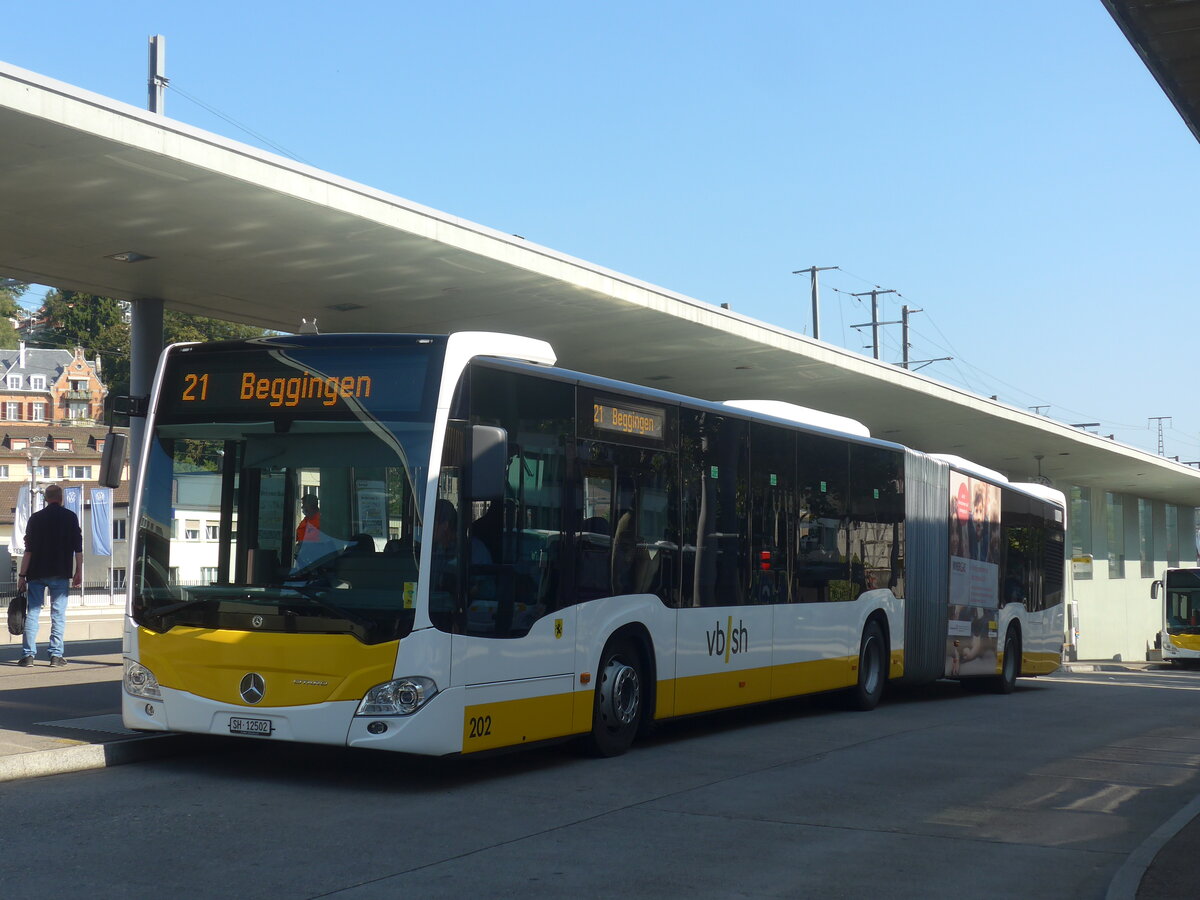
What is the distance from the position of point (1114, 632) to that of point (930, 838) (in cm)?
5912

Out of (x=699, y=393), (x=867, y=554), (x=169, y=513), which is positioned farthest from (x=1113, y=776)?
(x=699, y=393)

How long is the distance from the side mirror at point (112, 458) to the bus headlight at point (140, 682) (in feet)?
4.23

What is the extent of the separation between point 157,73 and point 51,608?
8663 millimetres

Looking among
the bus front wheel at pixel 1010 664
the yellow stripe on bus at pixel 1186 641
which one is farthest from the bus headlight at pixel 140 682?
the yellow stripe on bus at pixel 1186 641

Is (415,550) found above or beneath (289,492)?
beneath

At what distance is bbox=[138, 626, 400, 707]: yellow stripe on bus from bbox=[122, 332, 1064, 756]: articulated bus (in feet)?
0.04

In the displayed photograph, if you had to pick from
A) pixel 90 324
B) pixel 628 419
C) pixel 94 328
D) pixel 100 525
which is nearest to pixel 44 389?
pixel 90 324

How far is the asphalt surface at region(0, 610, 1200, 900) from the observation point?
6.90m

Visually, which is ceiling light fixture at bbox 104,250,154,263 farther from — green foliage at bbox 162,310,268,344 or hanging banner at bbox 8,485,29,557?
green foliage at bbox 162,310,268,344

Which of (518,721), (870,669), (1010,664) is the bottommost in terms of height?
(1010,664)

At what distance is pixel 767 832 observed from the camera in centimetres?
814

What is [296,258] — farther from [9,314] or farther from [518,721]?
[9,314]

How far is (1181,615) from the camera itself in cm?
5016

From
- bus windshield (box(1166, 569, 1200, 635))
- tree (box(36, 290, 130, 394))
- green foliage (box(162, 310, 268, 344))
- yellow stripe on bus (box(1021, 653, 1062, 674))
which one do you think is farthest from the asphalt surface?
tree (box(36, 290, 130, 394))
